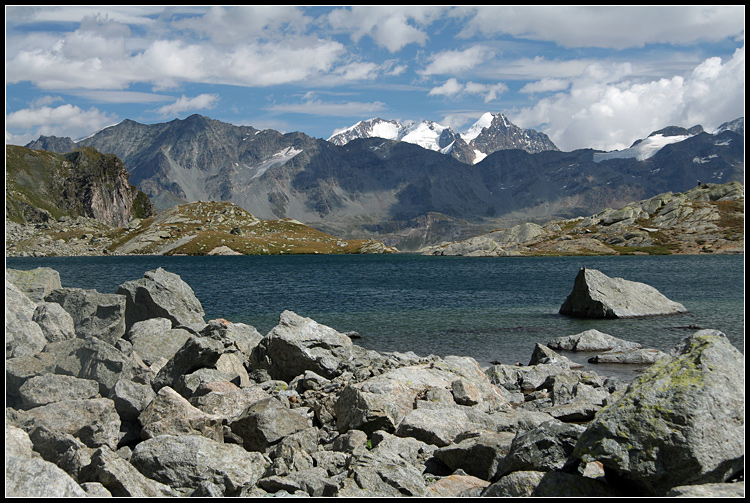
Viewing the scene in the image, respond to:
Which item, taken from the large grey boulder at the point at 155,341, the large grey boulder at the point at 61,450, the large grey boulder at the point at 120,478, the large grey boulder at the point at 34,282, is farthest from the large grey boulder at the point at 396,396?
the large grey boulder at the point at 34,282

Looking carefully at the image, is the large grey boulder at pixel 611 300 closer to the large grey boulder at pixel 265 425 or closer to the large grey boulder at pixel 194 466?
the large grey boulder at pixel 265 425

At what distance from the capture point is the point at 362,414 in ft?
52.5

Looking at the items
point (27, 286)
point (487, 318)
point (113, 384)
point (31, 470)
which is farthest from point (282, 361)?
point (487, 318)

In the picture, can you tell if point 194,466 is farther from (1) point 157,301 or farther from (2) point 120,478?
(1) point 157,301

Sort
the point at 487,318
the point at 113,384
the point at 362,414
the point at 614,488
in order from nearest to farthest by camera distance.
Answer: the point at 614,488
the point at 362,414
the point at 113,384
the point at 487,318

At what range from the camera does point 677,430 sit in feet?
28.5

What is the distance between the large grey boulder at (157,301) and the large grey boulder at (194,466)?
23911 mm

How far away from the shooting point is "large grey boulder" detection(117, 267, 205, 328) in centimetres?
3606

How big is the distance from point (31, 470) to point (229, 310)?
55202 mm

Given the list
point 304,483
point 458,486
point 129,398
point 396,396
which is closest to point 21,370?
point 129,398

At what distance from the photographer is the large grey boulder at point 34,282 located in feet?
103

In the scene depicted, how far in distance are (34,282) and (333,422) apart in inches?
993

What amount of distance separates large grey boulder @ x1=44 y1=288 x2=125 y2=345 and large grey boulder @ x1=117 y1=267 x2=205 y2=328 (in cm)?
429

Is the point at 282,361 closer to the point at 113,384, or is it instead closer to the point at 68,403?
the point at 113,384
